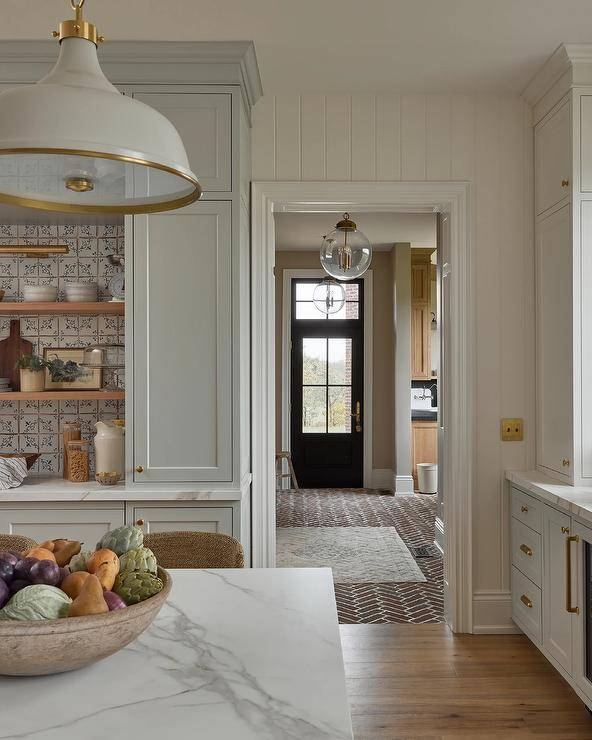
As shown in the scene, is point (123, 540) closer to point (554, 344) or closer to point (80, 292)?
point (80, 292)

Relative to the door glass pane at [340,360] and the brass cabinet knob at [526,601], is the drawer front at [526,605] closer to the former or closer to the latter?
the brass cabinet knob at [526,601]

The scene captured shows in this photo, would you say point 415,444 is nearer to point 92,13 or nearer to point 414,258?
point 414,258

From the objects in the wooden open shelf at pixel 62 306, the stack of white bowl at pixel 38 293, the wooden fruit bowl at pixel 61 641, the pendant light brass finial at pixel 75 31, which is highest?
the pendant light brass finial at pixel 75 31

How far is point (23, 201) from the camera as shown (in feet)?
5.23

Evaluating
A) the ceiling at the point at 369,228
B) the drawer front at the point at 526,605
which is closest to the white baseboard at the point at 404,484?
the ceiling at the point at 369,228

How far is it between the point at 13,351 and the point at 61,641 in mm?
2702

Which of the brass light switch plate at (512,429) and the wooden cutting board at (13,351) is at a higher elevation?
the wooden cutting board at (13,351)

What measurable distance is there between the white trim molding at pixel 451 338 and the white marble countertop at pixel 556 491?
282 mm

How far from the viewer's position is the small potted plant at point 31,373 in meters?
3.47

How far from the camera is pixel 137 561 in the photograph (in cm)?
145

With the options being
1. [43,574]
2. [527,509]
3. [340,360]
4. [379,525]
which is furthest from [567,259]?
[340,360]

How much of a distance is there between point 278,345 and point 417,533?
10.9ft

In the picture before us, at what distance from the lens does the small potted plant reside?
11.4ft

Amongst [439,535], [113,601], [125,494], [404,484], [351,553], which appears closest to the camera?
[113,601]
